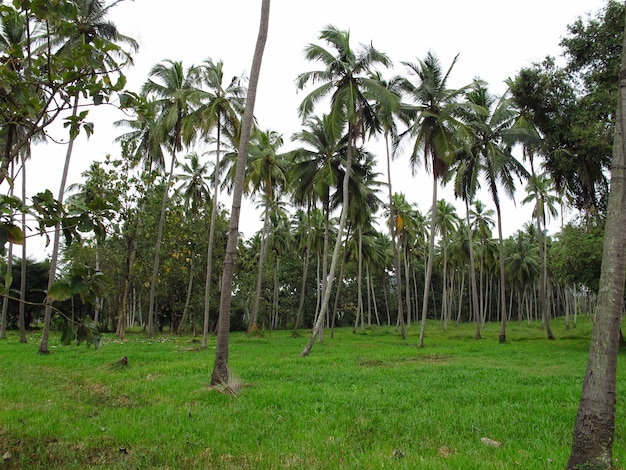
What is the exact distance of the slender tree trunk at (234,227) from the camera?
8375 mm

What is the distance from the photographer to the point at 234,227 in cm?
857

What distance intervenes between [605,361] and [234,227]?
249 inches

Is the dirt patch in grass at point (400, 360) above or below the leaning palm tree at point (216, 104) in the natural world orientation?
below

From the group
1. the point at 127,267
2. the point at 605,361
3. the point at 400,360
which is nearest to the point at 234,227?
the point at 605,361

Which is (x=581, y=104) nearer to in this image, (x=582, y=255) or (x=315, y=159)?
(x=582, y=255)

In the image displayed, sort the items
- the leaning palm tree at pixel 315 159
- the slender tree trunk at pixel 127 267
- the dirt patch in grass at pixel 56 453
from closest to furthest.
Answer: the dirt patch in grass at pixel 56 453
the leaning palm tree at pixel 315 159
the slender tree trunk at pixel 127 267

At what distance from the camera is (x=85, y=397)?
7.18 m

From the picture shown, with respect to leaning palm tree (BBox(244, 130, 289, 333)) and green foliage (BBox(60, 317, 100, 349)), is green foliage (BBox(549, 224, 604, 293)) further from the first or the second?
green foliage (BBox(60, 317, 100, 349))

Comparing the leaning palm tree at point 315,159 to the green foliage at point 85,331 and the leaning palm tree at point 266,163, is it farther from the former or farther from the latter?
the green foliage at point 85,331

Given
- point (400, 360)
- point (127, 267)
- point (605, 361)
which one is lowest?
point (400, 360)

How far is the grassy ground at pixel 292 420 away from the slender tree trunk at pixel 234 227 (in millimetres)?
573

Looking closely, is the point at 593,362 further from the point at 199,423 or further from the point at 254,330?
the point at 254,330

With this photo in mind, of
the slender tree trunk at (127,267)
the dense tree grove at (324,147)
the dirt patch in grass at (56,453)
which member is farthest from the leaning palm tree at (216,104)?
the dirt patch in grass at (56,453)

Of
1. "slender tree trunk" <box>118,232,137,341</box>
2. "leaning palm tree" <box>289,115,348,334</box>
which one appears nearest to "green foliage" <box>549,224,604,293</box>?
"leaning palm tree" <box>289,115,348,334</box>
